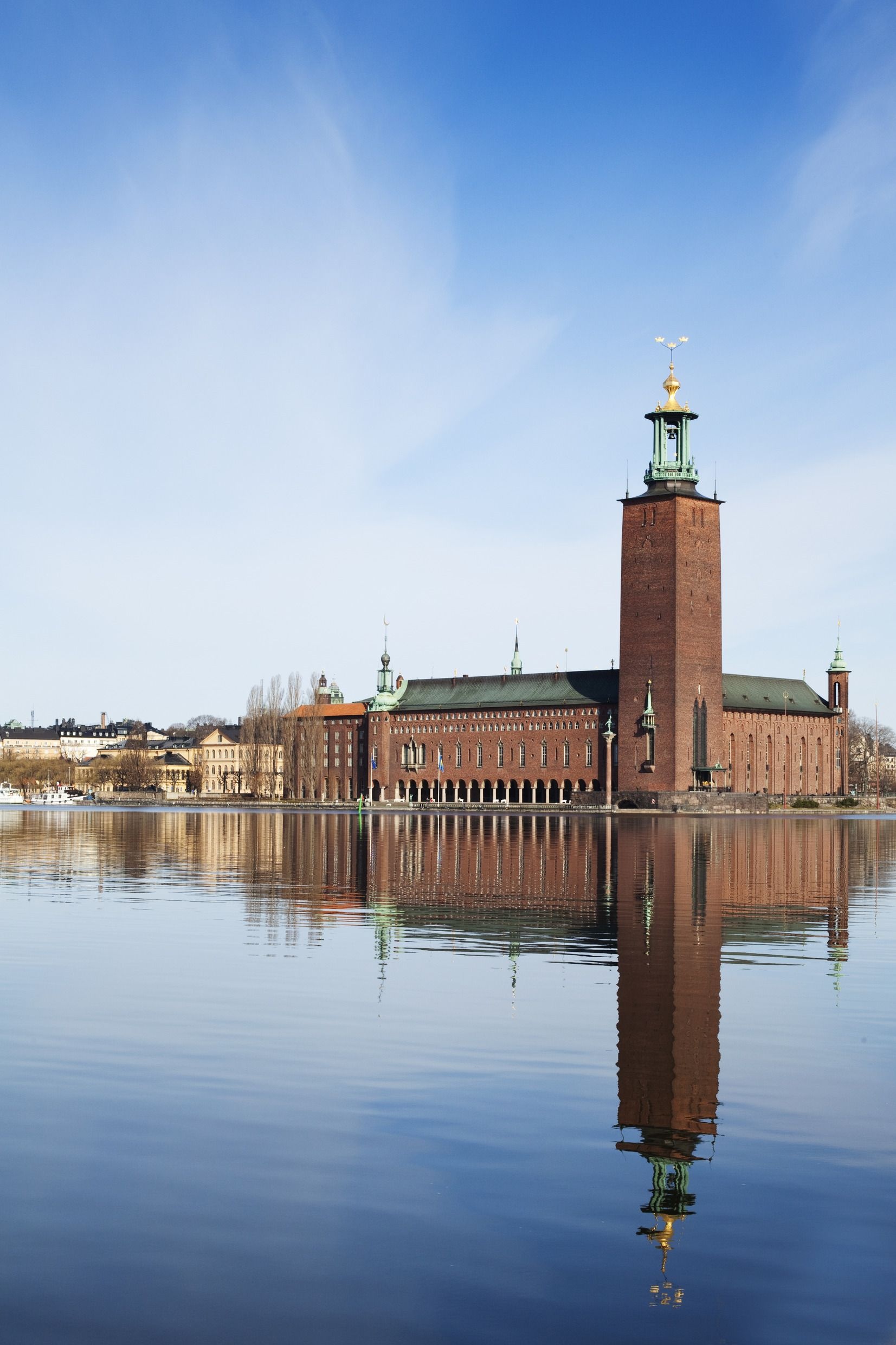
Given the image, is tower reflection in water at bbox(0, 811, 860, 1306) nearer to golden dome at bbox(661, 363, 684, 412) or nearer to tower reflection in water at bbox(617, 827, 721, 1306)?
tower reflection in water at bbox(617, 827, 721, 1306)

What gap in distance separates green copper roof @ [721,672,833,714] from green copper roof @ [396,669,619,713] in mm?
9350

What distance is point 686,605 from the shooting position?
109938mm

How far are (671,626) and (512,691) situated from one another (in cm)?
2724

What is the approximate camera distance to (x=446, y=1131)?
8938 mm

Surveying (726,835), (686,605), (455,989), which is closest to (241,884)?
(455,989)

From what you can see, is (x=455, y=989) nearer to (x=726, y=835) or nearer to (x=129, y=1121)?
(x=129, y=1121)

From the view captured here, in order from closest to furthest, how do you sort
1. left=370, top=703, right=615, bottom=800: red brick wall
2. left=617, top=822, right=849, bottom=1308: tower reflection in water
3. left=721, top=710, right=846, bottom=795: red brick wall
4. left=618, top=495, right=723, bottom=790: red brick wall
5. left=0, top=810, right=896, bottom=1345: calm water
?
left=0, top=810, right=896, bottom=1345: calm water, left=617, top=822, right=849, bottom=1308: tower reflection in water, left=618, top=495, right=723, bottom=790: red brick wall, left=721, top=710, right=846, bottom=795: red brick wall, left=370, top=703, right=615, bottom=800: red brick wall

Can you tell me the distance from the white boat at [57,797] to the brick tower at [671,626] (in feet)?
168

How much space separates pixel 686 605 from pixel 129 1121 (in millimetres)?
102741

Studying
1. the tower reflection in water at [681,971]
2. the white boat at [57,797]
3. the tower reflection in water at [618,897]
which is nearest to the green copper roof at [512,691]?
the white boat at [57,797]

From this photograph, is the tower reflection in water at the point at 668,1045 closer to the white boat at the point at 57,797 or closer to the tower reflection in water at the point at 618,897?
the tower reflection in water at the point at 618,897

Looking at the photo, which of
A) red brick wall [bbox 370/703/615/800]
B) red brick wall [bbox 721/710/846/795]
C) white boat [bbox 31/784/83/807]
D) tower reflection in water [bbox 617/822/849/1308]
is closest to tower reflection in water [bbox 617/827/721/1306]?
tower reflection in water [bbox 617/822/849/1308]

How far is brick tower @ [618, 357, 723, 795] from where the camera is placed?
108938mm

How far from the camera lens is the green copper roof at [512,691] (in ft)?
403
